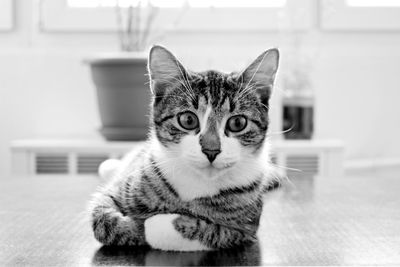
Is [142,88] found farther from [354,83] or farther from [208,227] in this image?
[208,227]

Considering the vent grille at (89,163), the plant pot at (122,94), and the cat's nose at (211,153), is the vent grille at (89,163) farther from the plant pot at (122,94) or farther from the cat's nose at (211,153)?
the cat's nose at (211,153)

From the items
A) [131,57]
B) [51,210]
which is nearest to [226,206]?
[51,210]

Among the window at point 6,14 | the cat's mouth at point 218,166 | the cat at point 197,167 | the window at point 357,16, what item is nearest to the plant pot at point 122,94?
the window at point 6,14

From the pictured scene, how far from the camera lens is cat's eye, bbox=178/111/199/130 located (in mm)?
824

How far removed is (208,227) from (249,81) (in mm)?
222

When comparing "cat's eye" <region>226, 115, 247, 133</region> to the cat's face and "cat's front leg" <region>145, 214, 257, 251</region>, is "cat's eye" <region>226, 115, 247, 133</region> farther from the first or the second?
"cat's front leg" <region>145, 214, 257, 251</region>

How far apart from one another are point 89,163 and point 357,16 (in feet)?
3.73

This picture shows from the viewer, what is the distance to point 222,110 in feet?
2.70

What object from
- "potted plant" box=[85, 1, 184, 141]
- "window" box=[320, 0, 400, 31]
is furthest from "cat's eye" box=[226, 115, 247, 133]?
"window" box=[320, 0, 400, 31]

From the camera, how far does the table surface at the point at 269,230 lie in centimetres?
74

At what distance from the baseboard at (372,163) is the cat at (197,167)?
143 centimetres

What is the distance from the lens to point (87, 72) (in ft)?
7.55

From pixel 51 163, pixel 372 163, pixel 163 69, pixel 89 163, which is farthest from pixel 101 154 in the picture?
pixel 163 69

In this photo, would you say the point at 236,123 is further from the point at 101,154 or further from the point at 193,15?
the point at 193,15
